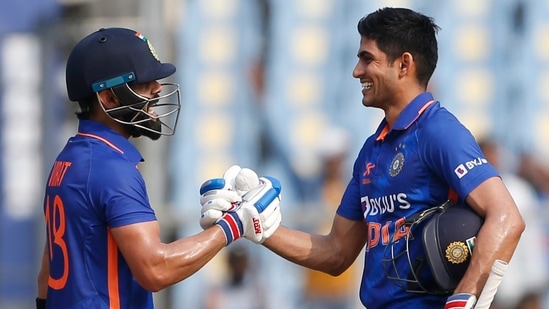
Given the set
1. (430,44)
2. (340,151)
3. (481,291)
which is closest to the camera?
(481,291)

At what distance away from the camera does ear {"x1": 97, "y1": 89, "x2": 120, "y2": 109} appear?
4.96m

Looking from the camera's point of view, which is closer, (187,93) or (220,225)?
(220,225)

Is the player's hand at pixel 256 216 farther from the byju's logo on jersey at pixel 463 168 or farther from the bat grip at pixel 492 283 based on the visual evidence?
the bat grip at pixel 492 283

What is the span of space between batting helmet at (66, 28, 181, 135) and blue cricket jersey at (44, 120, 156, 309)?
0.19 meters

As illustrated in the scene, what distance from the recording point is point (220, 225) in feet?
16.2

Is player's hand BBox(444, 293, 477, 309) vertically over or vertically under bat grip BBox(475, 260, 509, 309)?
under

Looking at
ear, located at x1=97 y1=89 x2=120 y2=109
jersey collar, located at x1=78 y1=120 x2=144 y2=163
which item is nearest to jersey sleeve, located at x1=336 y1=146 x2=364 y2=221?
jersey collar, located at x1=78 y1=120 x2=144 y2=163

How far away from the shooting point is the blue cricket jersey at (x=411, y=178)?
15.8 ft

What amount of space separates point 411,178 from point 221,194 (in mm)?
777

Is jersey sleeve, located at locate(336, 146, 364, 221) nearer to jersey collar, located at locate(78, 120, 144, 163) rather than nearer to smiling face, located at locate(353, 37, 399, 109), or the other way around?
smiling face, located at locate(353, 37, 399, 109)

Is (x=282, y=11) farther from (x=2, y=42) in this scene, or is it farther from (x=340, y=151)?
(x=2, y=42)

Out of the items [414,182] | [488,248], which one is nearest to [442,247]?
[488,248]

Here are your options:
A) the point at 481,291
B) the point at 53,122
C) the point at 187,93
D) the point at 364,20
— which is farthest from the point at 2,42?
the point at 481,291

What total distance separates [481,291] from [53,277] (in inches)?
66.6
